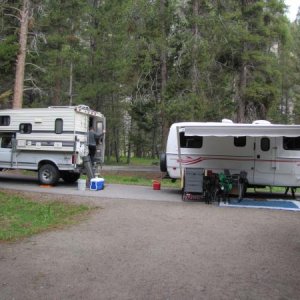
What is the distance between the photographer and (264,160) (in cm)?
1501

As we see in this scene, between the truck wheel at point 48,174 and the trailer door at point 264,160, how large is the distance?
7171 millimetres

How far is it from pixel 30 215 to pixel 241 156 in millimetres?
7607

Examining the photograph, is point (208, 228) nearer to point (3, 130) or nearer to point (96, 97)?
point (3, 130)

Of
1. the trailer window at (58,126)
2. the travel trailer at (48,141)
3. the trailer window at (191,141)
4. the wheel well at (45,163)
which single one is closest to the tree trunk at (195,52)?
the travel trailer at (48,141)

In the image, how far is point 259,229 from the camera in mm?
9383

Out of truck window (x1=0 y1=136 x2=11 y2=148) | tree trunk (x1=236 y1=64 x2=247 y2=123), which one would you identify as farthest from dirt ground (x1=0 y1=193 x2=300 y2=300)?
tree trunk (x1=236 y1=64 x2=247 y2=123)

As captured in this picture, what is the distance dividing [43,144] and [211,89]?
1332cm

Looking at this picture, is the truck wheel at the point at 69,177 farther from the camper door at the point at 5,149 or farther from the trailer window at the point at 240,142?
the trailer window at the point at 240,142

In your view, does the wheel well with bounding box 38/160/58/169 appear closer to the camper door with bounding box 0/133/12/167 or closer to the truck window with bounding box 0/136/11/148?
the camper door with bounding box 0/133/12/167

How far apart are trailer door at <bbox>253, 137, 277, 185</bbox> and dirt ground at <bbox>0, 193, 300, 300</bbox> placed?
442cm

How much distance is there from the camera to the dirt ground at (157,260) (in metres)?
5.30

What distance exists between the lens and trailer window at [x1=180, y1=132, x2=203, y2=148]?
15.5 metres

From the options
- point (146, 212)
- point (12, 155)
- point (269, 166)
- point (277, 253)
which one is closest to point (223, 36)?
point (269, 166)

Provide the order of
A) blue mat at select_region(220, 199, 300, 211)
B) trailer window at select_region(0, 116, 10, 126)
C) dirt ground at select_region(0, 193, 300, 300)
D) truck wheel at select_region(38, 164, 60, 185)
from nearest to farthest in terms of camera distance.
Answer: dirt ground at select_region(0, 193, 300, 300) → blue mat at select_region(220, 199, 300, 211) → truck wheel at select_region(38, 164, 60, 185) → trailer window at select_region(0, 116, 10, 126)
